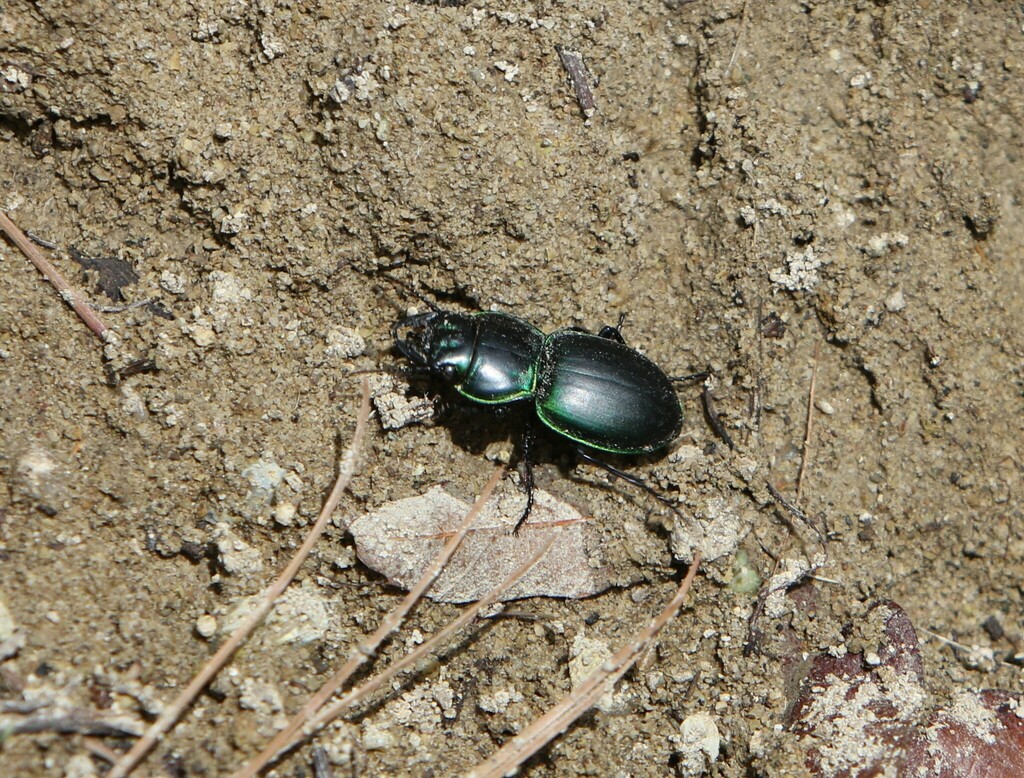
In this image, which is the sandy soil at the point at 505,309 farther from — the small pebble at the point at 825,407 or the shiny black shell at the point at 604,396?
the shiny black shell at the point at 604,396

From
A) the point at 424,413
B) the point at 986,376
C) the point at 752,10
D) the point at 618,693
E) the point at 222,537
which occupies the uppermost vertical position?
the point at 752,10

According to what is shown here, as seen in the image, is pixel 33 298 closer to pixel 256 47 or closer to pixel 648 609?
pixel 256 47

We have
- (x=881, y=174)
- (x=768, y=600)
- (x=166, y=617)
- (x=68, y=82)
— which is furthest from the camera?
(x=881, y=174)

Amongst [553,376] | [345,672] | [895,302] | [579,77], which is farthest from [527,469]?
[895,302]

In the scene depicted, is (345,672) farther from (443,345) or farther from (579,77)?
(579,77)

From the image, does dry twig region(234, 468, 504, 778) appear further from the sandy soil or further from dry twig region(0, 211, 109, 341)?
dry twig region(0, 211, 109, 341)

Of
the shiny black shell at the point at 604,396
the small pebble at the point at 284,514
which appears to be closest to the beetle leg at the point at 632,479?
the shiny black shell at the point at 604,396

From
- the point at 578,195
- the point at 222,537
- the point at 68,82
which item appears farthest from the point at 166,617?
the point at 578,195

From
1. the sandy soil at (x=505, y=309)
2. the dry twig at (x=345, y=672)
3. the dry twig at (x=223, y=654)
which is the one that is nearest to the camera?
the dry twig at (x=223, y=654)
